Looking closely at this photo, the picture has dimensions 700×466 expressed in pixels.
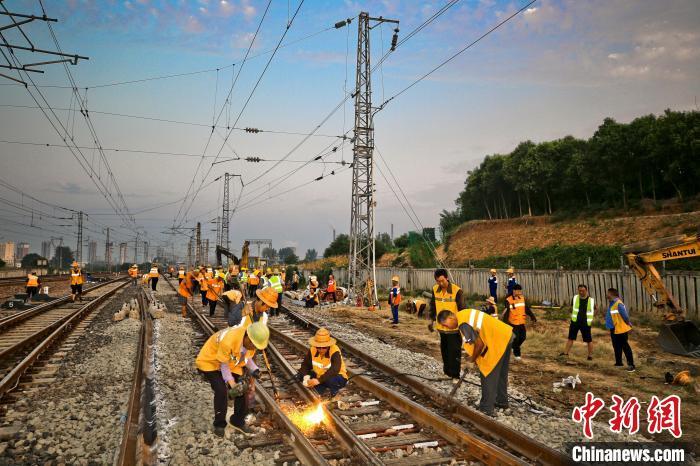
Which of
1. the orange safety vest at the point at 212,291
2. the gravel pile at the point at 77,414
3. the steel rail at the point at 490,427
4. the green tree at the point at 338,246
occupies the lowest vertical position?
the gravel pile at the point at 77,414

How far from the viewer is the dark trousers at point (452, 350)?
281 inches

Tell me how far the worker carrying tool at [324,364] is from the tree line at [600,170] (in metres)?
41.3

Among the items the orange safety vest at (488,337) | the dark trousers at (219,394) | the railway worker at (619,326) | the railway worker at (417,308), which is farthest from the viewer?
the railway worker at (417,308)

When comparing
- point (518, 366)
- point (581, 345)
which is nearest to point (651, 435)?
point (518, 366)

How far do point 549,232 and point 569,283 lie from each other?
30.3 m

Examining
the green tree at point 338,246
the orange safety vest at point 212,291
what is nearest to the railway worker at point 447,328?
the orange safety vest at point 212,291

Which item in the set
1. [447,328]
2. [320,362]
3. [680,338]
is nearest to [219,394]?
[320,362]

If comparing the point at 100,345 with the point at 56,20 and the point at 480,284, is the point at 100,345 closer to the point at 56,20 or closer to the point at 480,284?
the point at 56,20

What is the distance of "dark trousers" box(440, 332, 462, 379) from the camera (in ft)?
23.4

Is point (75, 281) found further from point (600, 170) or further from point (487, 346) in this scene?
point (600, 170)

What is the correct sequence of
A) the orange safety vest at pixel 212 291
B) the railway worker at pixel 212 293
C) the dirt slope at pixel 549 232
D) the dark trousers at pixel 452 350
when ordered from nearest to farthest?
the dark trousers at pixel 452 350 → the railway worker at pixel 212 293 → the orange safety vest at pixel 212 291 → the dirt slope at pixel 549 232

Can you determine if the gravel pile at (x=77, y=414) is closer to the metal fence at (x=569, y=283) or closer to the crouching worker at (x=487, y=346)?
the crouching worker at (x=487, y=346)

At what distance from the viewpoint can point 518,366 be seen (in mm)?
9367

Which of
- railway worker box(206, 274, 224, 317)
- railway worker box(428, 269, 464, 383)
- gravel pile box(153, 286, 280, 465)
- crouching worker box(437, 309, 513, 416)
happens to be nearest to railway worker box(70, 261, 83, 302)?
railway worker box(206, 274, 224, 317)
